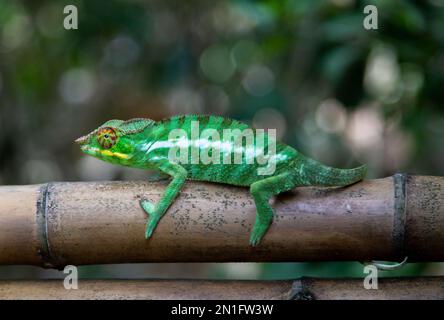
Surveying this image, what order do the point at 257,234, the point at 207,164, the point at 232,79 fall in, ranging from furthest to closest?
the point at 232,79
the point at 207,164
the point at 257,234

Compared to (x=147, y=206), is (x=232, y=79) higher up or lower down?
higher up

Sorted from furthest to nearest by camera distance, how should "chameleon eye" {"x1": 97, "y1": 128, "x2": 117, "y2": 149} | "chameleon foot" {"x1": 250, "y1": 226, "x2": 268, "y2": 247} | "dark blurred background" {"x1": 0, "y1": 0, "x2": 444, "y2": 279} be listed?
1. "dark blurred background" {"x1": 0, "y1": 0, "x2": 444, "y2": 279}
2. "chameleon eye" {"x1": 97, "y1": 128, "x2": 117, "y2": 149}
3. "chameleon foot" {"x1": 250, "y1": 226, "x2": 268, "y2": 247}

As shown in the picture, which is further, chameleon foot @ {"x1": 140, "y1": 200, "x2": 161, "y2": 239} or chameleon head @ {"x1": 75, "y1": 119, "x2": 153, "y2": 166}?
chameleon head @ {"x1": 75, "y1": 119, "x2": 153, "y2": 166}

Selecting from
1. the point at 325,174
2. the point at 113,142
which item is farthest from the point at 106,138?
the point at 325,174

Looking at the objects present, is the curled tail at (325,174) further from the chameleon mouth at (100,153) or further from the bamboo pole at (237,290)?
the chameleon mouth at (100,153)

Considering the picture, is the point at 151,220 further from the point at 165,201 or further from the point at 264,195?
the point at 264,195

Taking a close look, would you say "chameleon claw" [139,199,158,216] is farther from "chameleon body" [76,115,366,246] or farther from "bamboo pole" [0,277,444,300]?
"bamboo pole" [0,277,444,300]

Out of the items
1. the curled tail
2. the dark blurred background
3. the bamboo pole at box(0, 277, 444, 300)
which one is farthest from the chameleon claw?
the dark blurred background
